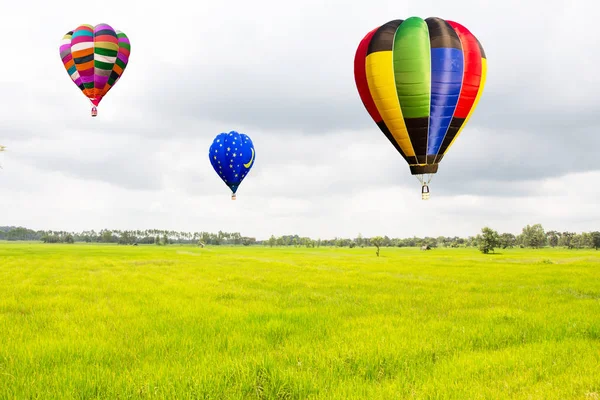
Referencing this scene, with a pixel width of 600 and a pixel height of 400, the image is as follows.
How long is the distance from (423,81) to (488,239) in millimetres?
75601

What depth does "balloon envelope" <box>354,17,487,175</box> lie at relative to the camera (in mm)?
16641

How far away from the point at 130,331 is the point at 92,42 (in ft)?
86.5

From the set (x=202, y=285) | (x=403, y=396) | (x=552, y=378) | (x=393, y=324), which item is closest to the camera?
(x=403, y=396)

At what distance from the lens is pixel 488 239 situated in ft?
271

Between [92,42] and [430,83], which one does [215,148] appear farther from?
[430,83]

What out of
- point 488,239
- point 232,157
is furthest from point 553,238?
point 232,157

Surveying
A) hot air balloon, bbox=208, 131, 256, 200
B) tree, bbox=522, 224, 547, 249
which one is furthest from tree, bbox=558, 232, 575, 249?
hot air balloon, bbox=208, 131, 256, 200

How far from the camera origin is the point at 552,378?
605cm

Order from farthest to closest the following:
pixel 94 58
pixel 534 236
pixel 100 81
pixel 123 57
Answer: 1. pixel 534 236
2. pixel 123 57
3. pixel 100 81
4. pixel 94 58

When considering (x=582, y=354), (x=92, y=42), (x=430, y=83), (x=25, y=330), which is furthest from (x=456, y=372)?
(x=92, y=42)

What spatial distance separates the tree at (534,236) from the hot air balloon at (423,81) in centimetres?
15002

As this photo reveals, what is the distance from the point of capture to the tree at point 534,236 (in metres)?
144

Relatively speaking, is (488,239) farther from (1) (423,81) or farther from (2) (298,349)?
(2) (298,349)

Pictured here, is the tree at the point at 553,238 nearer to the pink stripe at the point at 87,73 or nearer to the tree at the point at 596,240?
the tree at the point at 596,240
